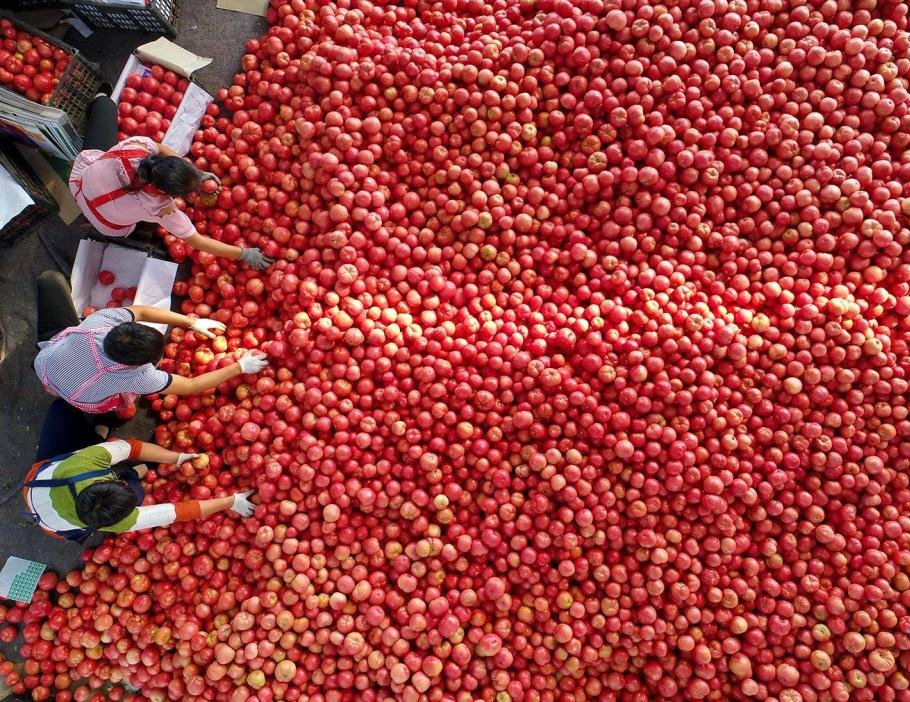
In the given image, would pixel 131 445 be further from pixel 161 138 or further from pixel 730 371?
pixel 730 371

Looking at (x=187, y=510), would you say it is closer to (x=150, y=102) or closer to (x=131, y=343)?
(x=131, y=343)

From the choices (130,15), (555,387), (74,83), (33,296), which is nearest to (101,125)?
(74,83)

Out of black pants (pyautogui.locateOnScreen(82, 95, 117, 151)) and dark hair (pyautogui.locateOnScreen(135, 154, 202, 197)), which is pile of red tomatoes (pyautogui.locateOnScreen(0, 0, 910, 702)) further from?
black pants (pyautogui.locateOnScreen(82, 95, 117, 151))

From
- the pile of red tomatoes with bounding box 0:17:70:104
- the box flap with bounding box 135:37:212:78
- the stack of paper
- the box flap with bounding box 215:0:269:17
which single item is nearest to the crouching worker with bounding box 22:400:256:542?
the stack of paper

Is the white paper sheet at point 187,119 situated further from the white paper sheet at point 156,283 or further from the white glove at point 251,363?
the white glove at point 251,363

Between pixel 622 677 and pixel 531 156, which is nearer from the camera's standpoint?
pixel 622 677

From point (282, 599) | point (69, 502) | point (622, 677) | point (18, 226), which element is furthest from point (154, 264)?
point (622, 677)
